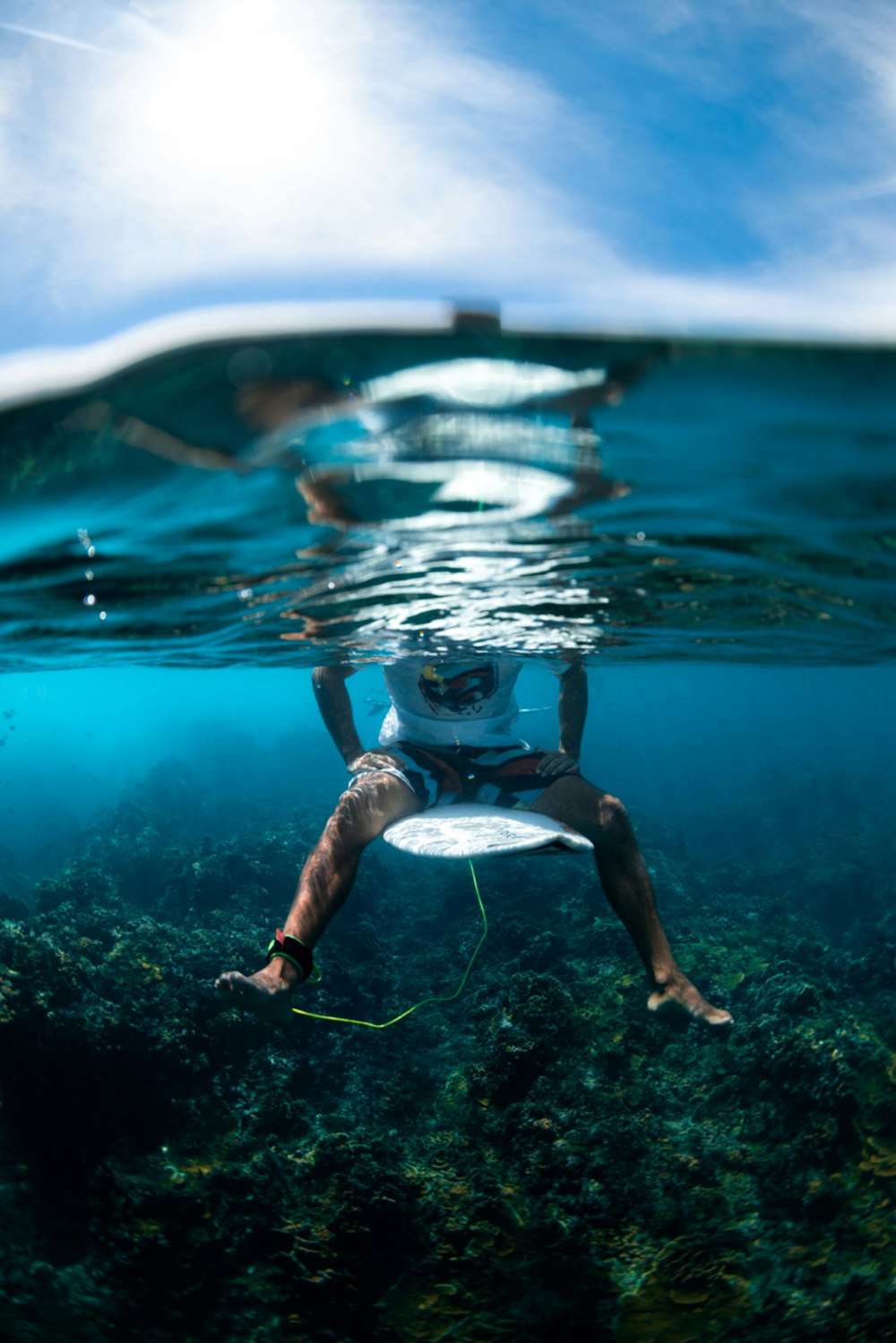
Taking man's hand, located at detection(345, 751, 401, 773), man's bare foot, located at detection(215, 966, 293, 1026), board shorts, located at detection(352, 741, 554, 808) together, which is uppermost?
man's hand, located at detection(345, 751, 401, 773)

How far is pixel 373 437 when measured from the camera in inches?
179

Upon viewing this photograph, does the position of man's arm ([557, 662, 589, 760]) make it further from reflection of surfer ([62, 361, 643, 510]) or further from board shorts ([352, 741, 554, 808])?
reflection of surfer ([62, 361, 643, 510])

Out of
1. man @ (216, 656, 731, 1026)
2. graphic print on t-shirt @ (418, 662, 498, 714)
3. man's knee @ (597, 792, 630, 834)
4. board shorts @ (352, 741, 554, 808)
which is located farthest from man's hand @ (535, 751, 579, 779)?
graphic print on t-shirt @ (418, 662, 498, 714)

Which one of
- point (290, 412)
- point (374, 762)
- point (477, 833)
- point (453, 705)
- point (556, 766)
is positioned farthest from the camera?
point (453, 705)

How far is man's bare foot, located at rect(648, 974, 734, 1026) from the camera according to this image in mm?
5027

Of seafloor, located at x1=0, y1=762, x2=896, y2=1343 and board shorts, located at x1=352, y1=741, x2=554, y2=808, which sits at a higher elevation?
board shorts, located at x1=352, y1=741, x2=554, y2=808

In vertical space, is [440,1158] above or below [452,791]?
below

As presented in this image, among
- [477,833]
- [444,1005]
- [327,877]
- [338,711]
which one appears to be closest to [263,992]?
[327,877]

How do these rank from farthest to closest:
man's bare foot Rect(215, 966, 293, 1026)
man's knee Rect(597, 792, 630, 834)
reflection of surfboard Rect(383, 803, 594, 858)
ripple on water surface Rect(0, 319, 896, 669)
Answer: man's knee Rect(597, 792, 630, 834)
reflection of surfboard Rect(383, 803, 594, 858)
man's bare foot Rect(215, 966, 293, 1026)
ripple on water surface Rect(0, 319, 896, 669)

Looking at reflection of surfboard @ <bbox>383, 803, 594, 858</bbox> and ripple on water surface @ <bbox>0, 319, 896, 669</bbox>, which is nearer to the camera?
ripple on water surface @ <bbox>0, 319, 896, 669</bbox>

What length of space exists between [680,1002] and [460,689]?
139 inches

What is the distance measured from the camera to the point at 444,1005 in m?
10.7

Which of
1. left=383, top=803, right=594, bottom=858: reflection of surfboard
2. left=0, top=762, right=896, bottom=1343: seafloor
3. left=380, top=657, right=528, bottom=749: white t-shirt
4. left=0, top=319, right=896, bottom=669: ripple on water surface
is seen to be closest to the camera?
left=0, top=319, right=896, bottom=669: ripple on water surface

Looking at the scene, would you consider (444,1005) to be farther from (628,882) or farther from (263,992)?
(263,992)
